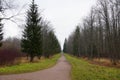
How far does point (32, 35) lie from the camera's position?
3250cm

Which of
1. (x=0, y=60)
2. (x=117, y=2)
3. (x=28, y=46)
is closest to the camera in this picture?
(x=0, y=60)

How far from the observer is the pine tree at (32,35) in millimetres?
32031

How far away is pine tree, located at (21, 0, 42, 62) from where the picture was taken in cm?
3203

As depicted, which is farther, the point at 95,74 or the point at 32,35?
the point at 32,35

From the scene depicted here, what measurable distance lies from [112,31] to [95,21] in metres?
12.6

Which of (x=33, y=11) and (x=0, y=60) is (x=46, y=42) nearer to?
(x=33, y=11)

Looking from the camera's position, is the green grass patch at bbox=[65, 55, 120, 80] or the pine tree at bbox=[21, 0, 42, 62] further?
the pine tree at bbox=[21, 0, 42, 62]

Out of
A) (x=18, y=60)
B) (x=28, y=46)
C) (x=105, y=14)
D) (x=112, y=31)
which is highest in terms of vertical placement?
(x=105, y=14)

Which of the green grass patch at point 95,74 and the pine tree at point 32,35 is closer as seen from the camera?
the green grass patch at point 95,74

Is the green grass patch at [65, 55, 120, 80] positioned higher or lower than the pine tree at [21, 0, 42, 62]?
lower

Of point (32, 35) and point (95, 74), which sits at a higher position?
point (32, 35)

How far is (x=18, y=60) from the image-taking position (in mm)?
25672

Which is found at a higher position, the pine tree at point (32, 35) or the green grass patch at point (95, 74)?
the pine tree at point (32, 35)

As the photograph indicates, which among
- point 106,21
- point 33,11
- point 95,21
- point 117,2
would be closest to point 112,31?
point 106,21
